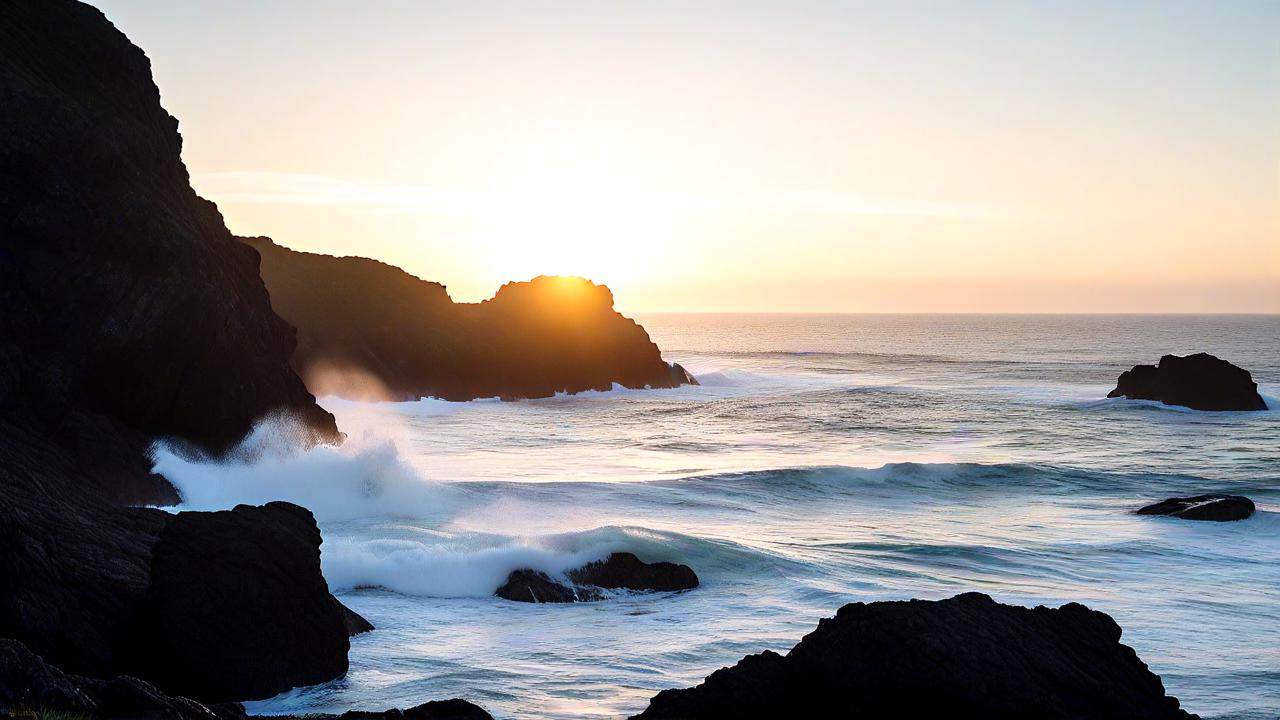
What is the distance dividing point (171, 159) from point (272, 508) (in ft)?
55.9

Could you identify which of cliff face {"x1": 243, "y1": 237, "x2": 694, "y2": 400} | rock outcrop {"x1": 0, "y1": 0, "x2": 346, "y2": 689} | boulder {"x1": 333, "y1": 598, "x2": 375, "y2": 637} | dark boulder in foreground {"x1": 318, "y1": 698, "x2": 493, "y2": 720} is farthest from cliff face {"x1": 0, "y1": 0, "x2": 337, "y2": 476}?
cliff face {"x1": 243, "y1": 237, "x2": 694, "y2": 400}

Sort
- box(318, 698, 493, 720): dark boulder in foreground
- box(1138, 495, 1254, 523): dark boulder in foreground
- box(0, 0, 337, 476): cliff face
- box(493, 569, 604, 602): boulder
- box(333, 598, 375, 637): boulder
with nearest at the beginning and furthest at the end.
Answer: box(318, 698, 493, 720): dark boulder in foreground → box(333, 598, 375, 637): boulder → box(493, 569, 604, 602): boulder → box(0, 0, 337, 476): cliff face → box(1138, 495, 1254, 523): dark boulder in foreground

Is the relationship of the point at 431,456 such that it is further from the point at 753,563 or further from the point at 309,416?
the point at 753,563

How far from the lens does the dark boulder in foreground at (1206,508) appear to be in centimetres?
2514

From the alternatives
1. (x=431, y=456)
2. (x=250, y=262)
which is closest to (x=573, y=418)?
(x=431, y=456)

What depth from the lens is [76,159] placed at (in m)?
22.6

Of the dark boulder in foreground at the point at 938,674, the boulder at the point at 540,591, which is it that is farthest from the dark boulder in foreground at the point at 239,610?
the boulder at the point at 540,591

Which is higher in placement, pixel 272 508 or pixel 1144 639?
pixel 272 508

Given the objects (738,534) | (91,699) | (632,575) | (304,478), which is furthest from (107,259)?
(91,699)

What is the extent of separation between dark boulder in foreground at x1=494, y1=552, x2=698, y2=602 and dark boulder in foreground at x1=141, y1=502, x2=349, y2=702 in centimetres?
491

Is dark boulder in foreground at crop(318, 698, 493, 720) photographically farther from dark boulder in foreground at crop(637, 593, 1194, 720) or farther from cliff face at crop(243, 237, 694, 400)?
cliff face at crop(243, 237, 694, 400)

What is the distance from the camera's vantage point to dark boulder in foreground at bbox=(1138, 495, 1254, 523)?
25.1m

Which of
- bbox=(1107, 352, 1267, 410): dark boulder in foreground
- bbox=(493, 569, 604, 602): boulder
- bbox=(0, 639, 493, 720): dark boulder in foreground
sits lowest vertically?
bbox=(493, 569, 604, 602): boulder

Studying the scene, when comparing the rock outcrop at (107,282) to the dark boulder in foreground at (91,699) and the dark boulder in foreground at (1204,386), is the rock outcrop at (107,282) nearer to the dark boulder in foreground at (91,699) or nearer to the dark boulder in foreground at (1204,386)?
the dark boulder in foreground at (91,699)
